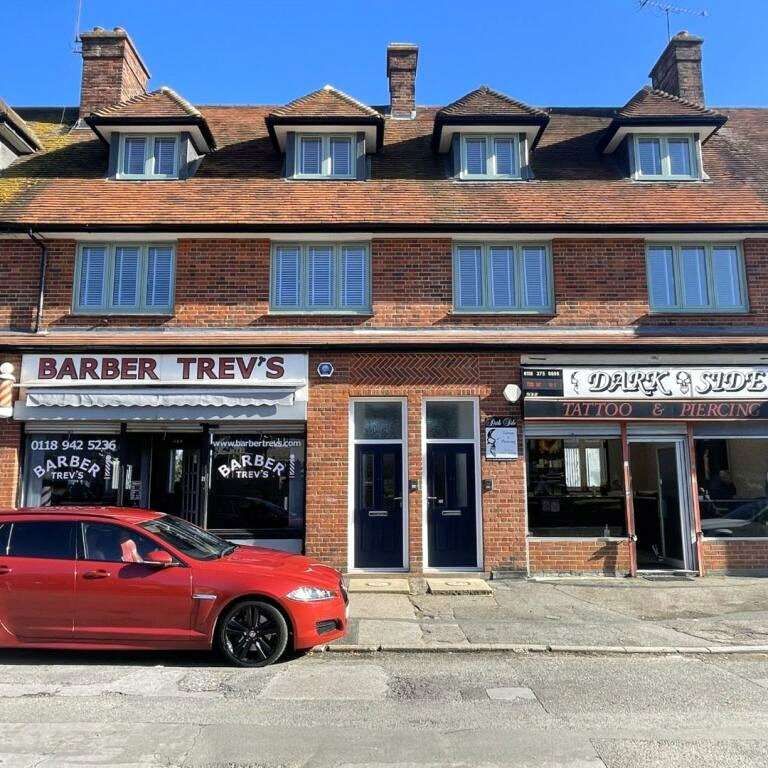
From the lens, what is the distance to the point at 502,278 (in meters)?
12.2

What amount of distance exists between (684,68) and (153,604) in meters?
16.7

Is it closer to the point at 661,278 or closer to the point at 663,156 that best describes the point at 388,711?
the point at 661,278

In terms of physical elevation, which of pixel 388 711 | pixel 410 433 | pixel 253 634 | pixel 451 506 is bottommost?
pixel 388 711

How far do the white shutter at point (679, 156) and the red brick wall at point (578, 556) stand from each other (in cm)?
770

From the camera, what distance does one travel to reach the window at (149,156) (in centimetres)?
1349

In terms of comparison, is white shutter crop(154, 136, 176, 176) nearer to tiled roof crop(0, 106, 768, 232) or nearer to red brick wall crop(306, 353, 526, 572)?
tiled roof crop(0, 106, 768, 232)

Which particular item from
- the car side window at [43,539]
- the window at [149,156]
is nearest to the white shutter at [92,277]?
the window at [149,156]

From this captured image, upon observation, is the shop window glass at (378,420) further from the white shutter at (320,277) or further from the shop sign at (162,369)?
the white shutter at (320,277)

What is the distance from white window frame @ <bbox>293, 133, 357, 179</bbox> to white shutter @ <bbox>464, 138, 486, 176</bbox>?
233 centimetres

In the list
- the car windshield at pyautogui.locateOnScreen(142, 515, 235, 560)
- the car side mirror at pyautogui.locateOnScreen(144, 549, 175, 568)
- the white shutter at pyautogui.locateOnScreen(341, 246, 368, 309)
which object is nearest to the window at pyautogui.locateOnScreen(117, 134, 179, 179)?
the white shutter at pyautogui.locateOnScreen(341, 246, 368, 309)

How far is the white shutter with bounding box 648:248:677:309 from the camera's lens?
479 inches

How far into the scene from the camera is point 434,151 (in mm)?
14375

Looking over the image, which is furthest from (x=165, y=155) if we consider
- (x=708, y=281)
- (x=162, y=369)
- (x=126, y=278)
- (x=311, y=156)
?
(x=708, y=281)

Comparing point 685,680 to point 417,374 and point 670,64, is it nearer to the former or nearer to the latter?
point 417,374
